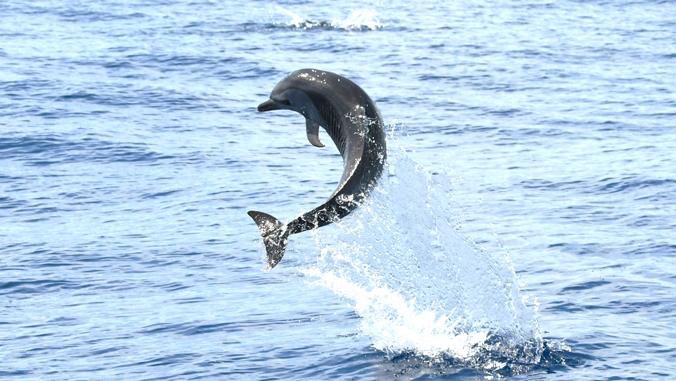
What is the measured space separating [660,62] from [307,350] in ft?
84.4

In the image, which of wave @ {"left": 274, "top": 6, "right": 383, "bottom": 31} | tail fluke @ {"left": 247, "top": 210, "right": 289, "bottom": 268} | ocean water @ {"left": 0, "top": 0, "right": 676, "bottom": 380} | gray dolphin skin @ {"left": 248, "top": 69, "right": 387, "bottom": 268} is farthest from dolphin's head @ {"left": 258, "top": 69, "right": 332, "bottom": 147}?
wave @ {"left": 274, "top": 6, "right": 383, "bottom": 31}

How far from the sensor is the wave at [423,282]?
17953mm

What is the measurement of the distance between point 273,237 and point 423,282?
6754 millimetres

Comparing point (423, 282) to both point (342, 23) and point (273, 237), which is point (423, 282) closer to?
point (273, 237)

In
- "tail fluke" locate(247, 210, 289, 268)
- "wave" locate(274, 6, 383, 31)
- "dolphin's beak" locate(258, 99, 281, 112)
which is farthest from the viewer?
"wave" locate(274, 6, 383, 31)

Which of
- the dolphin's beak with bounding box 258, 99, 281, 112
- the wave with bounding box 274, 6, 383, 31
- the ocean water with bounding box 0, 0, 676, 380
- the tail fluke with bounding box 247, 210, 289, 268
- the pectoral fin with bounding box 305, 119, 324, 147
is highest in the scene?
the dolphin's beak with bounding box 258, 99, 281, 112

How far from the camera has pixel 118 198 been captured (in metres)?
27.1

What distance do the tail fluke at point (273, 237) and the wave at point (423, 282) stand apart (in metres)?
0.92

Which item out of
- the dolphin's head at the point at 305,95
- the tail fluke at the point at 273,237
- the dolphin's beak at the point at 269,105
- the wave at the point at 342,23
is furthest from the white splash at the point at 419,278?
the wave at the point at 342,23

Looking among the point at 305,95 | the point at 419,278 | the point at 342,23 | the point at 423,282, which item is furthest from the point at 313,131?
the point at 342,23

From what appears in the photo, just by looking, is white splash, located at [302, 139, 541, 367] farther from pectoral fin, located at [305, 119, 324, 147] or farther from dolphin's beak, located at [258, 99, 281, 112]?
dolphin's beak, located at [258, 99, 281, 112]

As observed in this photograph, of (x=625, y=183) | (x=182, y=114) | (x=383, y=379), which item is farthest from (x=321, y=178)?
(x=383, y=379)

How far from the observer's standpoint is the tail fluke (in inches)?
557

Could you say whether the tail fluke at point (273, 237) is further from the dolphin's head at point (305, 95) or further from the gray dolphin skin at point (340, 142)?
the dolphin's head at point (305, 95)
